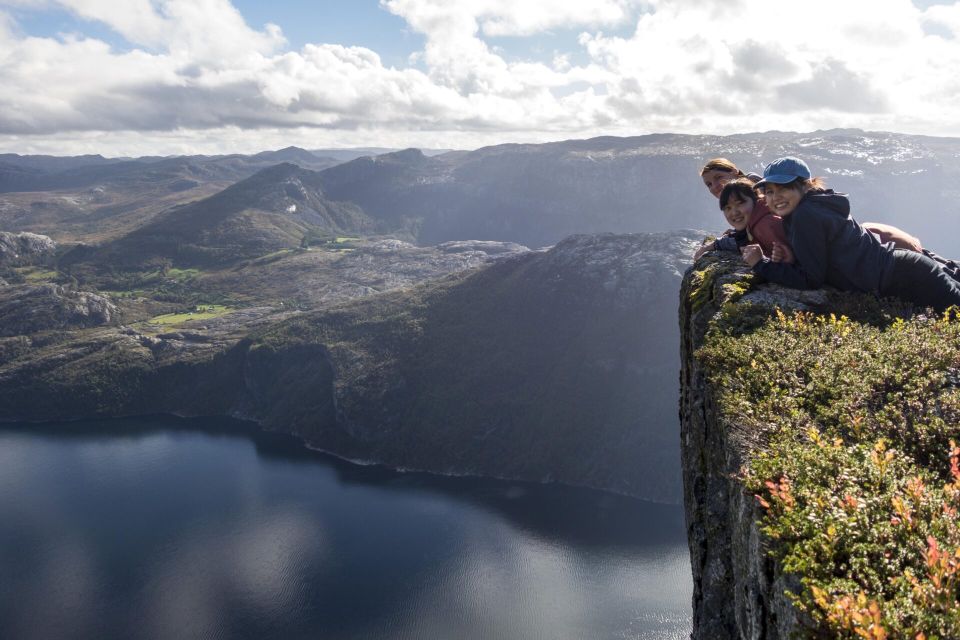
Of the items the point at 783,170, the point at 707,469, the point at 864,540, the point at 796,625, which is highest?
the point at 783,170

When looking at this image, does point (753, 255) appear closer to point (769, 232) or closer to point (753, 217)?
point (769, 232)

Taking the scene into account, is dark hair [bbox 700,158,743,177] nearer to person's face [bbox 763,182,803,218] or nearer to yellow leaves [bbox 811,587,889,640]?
person's face [bbox 763,182,803,218]

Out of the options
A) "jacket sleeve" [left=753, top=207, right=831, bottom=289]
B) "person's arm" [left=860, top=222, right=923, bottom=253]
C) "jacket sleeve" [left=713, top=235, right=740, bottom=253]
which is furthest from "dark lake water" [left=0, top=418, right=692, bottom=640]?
"jacket sleeve" [left=753, top=207, right=831, bottom=289]

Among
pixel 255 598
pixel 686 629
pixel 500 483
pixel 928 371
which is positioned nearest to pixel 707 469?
pixel 928 371

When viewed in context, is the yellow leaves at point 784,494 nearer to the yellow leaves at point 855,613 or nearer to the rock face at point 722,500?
the rock face at point 722,500

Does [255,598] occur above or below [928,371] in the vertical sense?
below

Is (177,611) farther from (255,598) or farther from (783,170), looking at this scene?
(783,170)

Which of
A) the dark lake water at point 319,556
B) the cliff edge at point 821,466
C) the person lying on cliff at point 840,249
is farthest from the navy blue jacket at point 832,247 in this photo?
the dark lake water at point 319,556

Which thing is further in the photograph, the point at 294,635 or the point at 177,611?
the point at 177,611

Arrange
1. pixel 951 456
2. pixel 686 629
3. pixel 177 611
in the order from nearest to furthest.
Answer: pixel 951 456, pixel 686 629, pixel 177 611
